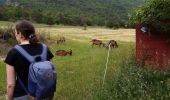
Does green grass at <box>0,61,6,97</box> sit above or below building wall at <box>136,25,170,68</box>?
below

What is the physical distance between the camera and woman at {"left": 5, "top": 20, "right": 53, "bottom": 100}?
18.5 ft

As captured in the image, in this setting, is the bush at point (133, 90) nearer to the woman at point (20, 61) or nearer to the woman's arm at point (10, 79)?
the woman at point (20, 61)

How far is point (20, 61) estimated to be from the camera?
5.64 metres

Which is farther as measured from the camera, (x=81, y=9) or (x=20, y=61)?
(x=81, y=9)

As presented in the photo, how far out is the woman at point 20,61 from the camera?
562cm

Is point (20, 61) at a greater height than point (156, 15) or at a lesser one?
greater

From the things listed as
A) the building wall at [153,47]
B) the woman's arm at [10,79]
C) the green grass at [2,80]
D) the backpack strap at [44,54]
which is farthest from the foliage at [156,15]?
the woman's arm at [10,79]

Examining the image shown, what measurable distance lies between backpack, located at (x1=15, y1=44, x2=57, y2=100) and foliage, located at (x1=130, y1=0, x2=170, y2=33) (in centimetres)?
954

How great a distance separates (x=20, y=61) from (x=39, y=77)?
0.29 metres

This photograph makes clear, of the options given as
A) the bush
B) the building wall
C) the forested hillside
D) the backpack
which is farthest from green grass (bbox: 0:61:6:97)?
the forested hillside

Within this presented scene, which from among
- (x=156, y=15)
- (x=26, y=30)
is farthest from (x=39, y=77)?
(x=156, y=15)

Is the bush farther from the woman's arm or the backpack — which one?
the woman's arm

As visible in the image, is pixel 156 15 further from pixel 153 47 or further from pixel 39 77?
pixel 39 77

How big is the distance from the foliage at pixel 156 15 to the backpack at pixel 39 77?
9545 mm
